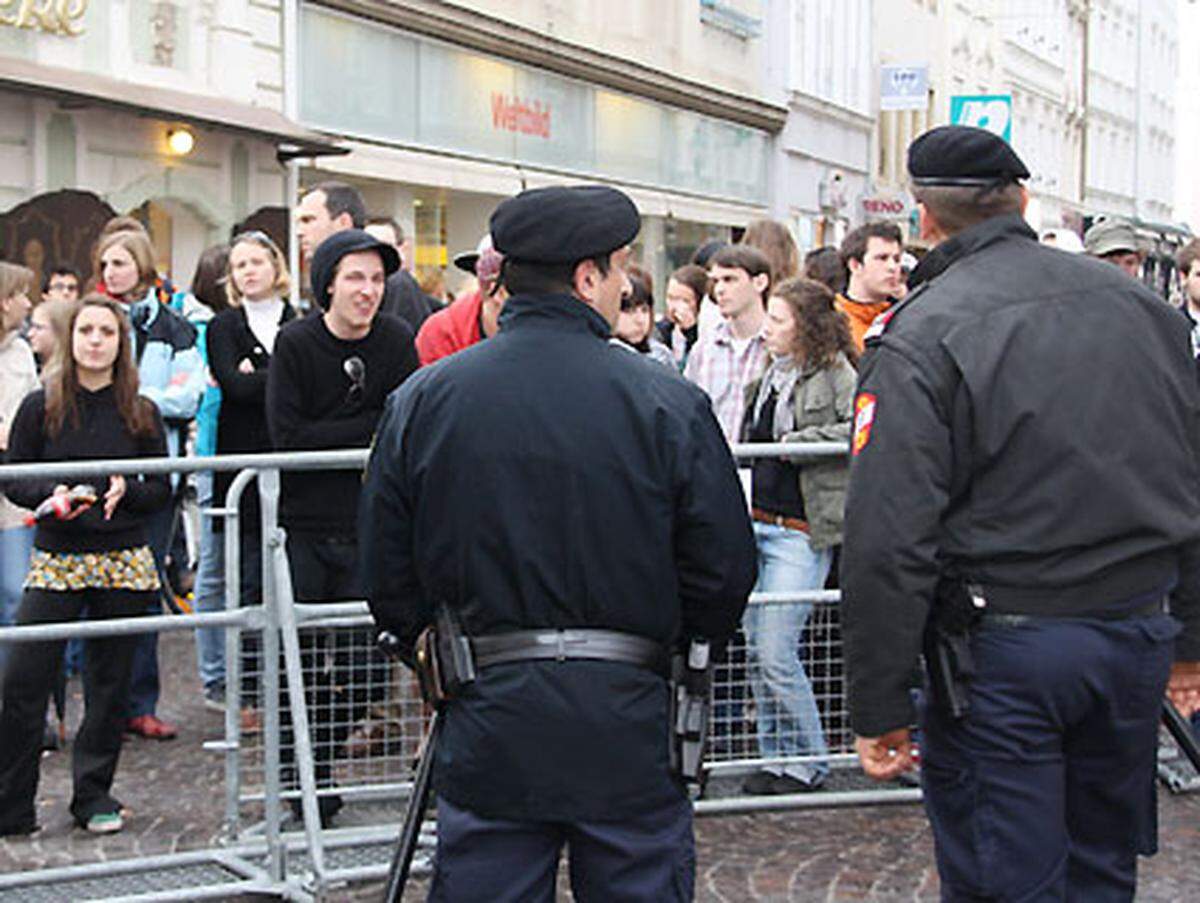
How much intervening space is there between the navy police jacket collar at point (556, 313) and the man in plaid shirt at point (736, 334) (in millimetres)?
4063

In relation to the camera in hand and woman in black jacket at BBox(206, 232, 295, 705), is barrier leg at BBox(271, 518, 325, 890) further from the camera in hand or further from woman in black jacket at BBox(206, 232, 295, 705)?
woman in black jacket at BBox(206, 232, 295, 705)

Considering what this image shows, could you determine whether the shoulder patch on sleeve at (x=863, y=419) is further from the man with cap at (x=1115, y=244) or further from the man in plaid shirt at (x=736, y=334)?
the man with cap at (x=1115, y=244)

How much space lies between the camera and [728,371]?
809cm

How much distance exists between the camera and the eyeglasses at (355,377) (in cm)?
673

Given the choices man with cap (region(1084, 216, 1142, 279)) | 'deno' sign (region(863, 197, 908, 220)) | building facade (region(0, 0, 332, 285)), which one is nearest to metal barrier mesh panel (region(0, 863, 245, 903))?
man with cap (region(1084, 216, 1142, 279))

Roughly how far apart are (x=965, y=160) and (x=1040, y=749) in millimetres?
1246

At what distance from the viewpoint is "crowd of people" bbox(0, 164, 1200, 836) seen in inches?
257

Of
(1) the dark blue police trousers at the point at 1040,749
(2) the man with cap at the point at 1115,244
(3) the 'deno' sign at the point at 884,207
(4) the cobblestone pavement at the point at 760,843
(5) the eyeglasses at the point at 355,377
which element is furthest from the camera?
(3) the 'deno' sign at the point at 884,207

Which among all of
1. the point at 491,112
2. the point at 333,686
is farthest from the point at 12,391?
the point at 491,112

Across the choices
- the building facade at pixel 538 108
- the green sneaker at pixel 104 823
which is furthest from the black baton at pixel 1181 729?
the building facade at pixel 538 108

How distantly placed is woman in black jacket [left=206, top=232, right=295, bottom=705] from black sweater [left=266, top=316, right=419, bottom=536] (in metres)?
1.16

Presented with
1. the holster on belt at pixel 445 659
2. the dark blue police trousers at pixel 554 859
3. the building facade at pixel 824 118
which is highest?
the building facade at pixel 824 118

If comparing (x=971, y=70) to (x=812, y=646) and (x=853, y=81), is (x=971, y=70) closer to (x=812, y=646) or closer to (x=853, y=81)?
(x=853, y=81)

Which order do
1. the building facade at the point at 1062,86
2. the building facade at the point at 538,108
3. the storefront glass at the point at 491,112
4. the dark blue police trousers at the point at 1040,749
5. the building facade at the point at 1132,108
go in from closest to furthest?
the dark blue police trousers at the point at 1040,749 → the storefront glass at the point at 491,112 → the building facade at the point at 538,108 → the building facade at the point at 1062,86 → the building facade at the point at 1132,108
